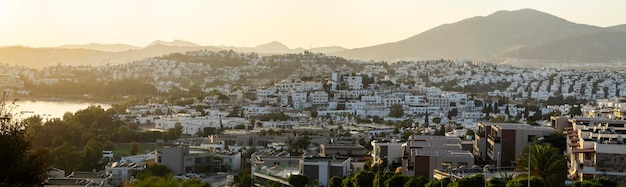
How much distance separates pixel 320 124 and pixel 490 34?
93702 mm

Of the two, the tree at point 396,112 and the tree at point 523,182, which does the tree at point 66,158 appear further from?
the tree at point 396,112

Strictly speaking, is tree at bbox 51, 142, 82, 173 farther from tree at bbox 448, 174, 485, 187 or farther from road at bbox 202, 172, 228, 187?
tree at bbox 448, 174, 485, 187

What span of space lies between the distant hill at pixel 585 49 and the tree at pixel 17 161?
83642 millimetres

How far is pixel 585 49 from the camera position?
90.6 meters

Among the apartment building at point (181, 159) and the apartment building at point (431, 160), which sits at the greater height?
the apartment building at point (431, 160)

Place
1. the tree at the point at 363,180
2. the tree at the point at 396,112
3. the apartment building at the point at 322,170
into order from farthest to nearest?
the tree at the point at 396,112 → the apartment building at the point at 322,170 → the tree at the point at 363,180

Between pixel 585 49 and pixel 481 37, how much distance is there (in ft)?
88.6

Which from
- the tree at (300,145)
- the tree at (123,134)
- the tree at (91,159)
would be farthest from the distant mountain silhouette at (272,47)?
the tree at (91,159)

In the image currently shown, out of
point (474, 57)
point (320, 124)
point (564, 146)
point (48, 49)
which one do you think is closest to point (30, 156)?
point (564, 146)

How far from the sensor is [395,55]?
114 metres

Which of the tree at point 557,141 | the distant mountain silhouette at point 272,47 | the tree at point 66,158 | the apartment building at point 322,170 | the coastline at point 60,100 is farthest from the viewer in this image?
the distant mountain silhouette at point 272,47

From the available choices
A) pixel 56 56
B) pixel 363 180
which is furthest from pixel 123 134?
pixel 56 56

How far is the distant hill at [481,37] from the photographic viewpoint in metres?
112

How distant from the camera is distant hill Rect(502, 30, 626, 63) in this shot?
292 feet
